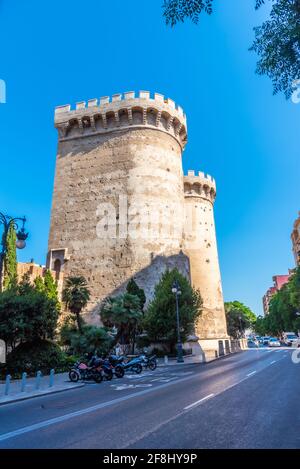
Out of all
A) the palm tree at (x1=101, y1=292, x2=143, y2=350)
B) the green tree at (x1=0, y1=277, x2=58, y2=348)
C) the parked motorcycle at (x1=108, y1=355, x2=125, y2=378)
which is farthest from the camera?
the palm tree at (x1=101, y1=292, x2=143, y2=350)

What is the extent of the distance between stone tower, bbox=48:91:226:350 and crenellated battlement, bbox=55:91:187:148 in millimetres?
101

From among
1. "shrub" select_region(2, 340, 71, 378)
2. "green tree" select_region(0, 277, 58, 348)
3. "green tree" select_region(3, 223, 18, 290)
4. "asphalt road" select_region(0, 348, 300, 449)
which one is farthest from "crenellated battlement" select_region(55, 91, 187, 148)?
"asphalt road" select_region(0, 348, 300, 449)

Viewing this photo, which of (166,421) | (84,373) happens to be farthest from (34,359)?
(166,421)

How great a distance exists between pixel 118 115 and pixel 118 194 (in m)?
8.51

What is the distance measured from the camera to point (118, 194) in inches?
1257

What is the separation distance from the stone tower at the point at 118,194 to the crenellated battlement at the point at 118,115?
0.33 ft

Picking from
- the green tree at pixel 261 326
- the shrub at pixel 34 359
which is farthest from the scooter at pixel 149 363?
the green tree at pixel 261 326

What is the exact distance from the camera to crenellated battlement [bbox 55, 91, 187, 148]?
3306cm

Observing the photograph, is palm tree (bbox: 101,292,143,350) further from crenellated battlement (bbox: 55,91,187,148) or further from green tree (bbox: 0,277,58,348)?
crenellated battlement (bbox: 55,91,187,148)

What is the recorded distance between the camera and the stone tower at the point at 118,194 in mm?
30375

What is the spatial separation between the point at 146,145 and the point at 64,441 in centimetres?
3113

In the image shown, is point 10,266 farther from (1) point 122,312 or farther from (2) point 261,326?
(2) point 261,326

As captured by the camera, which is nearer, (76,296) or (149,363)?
(149,363)
